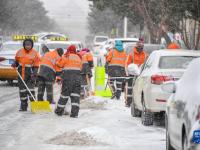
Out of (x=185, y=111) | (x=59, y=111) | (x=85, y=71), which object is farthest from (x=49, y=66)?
(x=185, y=111)

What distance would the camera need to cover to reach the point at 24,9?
383ft

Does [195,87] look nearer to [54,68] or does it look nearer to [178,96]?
[178,96]

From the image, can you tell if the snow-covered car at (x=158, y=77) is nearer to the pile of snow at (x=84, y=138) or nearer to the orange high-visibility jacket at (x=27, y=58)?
the pile of snow at (x=84, y=138)

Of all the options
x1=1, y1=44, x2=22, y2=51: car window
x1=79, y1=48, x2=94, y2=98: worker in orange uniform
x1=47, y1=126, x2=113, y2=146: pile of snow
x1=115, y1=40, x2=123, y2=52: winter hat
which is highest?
x1=115, y1=40, x2=123, y2=52: winter hat

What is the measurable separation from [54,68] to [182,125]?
1135 centimetres

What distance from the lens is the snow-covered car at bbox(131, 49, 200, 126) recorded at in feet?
49.7

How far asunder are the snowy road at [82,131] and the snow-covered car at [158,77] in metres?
0.38

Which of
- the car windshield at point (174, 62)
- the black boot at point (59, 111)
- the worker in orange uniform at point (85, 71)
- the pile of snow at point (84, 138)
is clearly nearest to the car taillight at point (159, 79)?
the car windshield at point (174, 62)

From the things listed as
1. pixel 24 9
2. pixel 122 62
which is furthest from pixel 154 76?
pixel 24 9

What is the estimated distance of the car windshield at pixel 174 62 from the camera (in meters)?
15.6

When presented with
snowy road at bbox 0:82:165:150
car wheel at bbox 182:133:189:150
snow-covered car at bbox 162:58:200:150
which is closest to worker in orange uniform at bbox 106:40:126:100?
snowy road at bbox 0:82:165:150

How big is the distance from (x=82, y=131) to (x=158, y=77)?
2.23m

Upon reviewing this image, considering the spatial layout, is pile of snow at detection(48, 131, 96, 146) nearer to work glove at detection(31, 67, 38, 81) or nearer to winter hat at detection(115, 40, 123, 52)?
work glove at detection(31, 67, 38, 81)

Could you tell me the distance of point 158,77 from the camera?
15.2m
